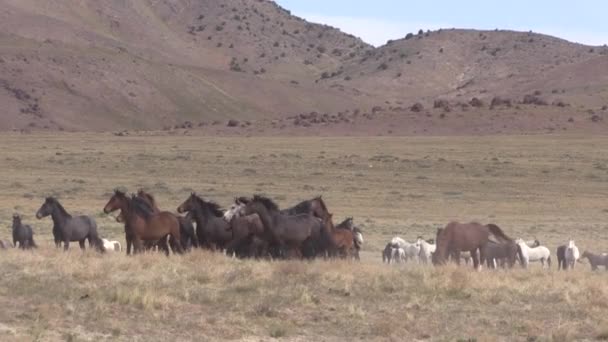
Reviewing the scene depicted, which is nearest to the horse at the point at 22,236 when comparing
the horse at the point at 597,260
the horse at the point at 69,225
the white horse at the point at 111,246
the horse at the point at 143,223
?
the horse at the point at 69,225

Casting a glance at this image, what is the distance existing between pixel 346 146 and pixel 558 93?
36792 mm

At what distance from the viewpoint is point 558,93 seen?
9656 cm

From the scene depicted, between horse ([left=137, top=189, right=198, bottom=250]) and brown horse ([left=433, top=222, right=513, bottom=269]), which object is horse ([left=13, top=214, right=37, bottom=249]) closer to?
horse ([left=137, top=189, right=198, bottom=250])

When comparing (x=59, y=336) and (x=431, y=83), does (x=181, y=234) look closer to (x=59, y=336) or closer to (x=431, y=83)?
(x=59, y=336)

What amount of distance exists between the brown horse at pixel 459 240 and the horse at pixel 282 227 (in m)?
2.22

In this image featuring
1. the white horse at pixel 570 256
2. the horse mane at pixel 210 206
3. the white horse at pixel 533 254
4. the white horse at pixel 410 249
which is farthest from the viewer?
the white horse at pixel 410 249

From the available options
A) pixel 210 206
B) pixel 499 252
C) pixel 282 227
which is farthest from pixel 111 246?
pixel 499 252

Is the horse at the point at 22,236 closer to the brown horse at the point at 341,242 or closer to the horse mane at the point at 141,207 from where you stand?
the horse mane at the point at 141,207

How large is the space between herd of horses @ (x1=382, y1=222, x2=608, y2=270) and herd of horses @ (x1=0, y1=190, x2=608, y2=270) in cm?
2

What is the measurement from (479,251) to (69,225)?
24.7 feet

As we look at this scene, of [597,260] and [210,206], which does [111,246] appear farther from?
[597,260]

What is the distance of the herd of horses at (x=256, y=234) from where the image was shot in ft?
67.4

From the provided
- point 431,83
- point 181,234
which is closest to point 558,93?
point 431,83

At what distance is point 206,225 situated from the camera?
22.2 metres
